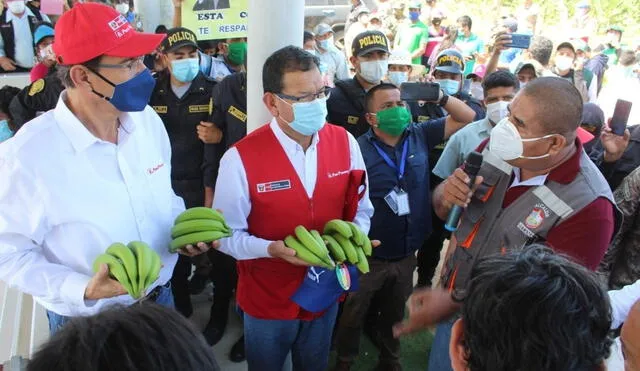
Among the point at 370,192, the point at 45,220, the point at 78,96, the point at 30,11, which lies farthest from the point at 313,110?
the point at 30,11

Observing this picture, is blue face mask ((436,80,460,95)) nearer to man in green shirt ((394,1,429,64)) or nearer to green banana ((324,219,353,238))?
green banana ((324,219,353,238))

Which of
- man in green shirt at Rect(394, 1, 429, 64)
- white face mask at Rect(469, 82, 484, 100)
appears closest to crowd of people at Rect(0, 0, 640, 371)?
white face mask at Rect(469, 82, 484, 100)

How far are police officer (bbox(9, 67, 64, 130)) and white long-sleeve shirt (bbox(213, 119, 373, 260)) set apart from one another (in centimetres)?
240

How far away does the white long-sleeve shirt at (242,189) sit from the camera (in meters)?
2.30

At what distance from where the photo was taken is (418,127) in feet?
10.8

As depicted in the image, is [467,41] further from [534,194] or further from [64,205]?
[64,205]

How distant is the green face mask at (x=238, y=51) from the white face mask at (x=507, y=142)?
339 centimetres

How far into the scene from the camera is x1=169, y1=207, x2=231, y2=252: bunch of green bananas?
6.67 feet

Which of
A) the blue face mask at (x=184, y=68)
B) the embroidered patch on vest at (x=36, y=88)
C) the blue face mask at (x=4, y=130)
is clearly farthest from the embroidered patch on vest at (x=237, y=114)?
the blue face mask at (x=4, y=130)

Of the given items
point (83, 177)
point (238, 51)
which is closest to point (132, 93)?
point (83, 177)

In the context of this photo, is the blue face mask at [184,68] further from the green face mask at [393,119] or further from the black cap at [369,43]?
the green face mask at [393,119]

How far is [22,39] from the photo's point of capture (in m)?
7.05

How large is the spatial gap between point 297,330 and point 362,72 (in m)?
2.40

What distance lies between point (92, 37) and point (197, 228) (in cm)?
91
